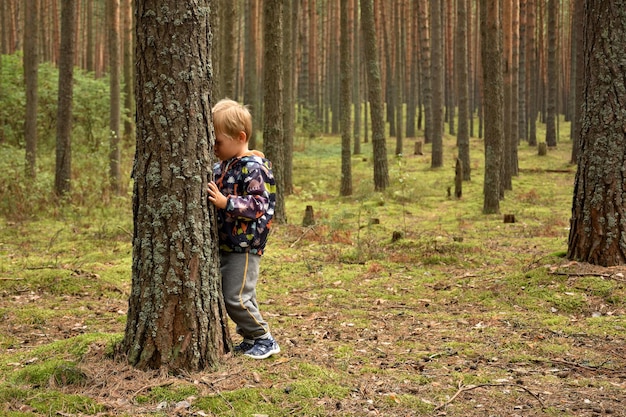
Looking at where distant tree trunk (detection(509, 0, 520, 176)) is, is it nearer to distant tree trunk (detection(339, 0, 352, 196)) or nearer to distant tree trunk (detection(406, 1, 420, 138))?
distant tree trunk (detection(339, 0, 352, 196))

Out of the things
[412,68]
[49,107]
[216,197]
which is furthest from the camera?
[412,68]

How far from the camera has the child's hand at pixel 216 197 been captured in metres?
3.54

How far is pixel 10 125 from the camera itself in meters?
18.7

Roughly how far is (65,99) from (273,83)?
4.46 m

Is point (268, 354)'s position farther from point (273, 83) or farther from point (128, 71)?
point (128, 71)

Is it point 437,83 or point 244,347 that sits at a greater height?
point 437,83

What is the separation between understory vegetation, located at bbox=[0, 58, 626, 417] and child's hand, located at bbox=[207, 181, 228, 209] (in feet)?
3.39

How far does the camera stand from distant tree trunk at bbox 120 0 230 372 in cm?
338

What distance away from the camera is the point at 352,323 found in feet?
17.7

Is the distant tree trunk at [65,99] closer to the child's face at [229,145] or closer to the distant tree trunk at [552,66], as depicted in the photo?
the child's face at [229,145]

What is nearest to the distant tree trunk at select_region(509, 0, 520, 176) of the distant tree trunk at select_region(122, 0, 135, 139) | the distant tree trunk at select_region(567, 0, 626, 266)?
the distant tree trunk at select_region(567, 0, 626, 266)

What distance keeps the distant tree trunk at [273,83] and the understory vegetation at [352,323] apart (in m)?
1.34

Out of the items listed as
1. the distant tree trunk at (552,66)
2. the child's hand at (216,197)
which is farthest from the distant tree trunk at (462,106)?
the child's hand at (216,197)

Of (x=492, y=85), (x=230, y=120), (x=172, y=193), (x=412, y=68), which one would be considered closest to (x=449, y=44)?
(x=412, y=68)
